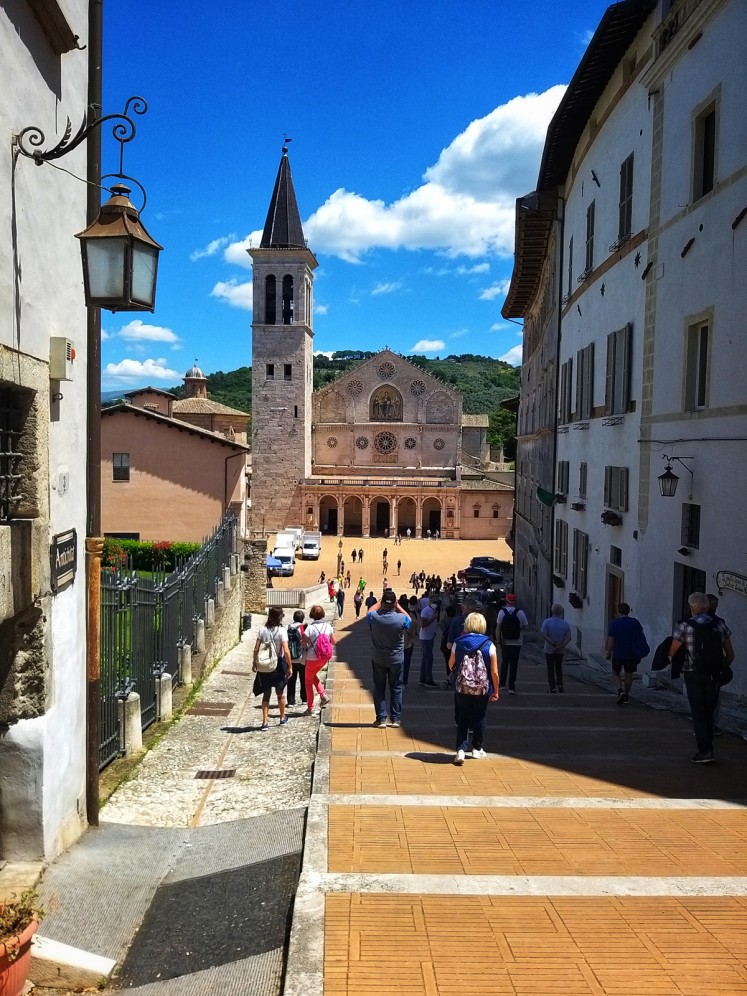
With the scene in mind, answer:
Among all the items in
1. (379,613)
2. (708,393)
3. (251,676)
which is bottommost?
(251,676)

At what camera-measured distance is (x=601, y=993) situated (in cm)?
348

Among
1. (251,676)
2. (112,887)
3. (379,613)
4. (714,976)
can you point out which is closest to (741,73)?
(379,613)

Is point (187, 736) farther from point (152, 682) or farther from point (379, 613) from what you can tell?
point (379, 613)

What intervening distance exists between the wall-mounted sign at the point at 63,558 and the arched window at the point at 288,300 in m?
58.7

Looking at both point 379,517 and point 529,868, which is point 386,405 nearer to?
point 379,517

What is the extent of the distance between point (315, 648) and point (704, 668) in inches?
184

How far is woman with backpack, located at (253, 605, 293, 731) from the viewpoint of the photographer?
9.28 m

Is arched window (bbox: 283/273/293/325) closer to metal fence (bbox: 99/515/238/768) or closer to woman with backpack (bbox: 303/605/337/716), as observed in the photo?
metal fence (bbox: 99/515/238/768)

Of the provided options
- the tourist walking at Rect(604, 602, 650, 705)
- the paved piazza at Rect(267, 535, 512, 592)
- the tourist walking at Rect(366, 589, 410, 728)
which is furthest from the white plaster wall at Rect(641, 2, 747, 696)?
the paved piazza at Rect(267, 535, 512, 592)

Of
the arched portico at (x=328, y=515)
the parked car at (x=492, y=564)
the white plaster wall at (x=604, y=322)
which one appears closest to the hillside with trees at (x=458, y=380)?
the arched portico at (x=328, y=515)

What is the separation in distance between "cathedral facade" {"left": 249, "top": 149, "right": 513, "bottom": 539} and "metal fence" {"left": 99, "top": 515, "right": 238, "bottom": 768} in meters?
49.8

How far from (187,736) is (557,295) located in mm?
15041

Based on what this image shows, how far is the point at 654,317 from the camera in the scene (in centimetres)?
1180

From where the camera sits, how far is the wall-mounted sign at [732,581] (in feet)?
29.1
